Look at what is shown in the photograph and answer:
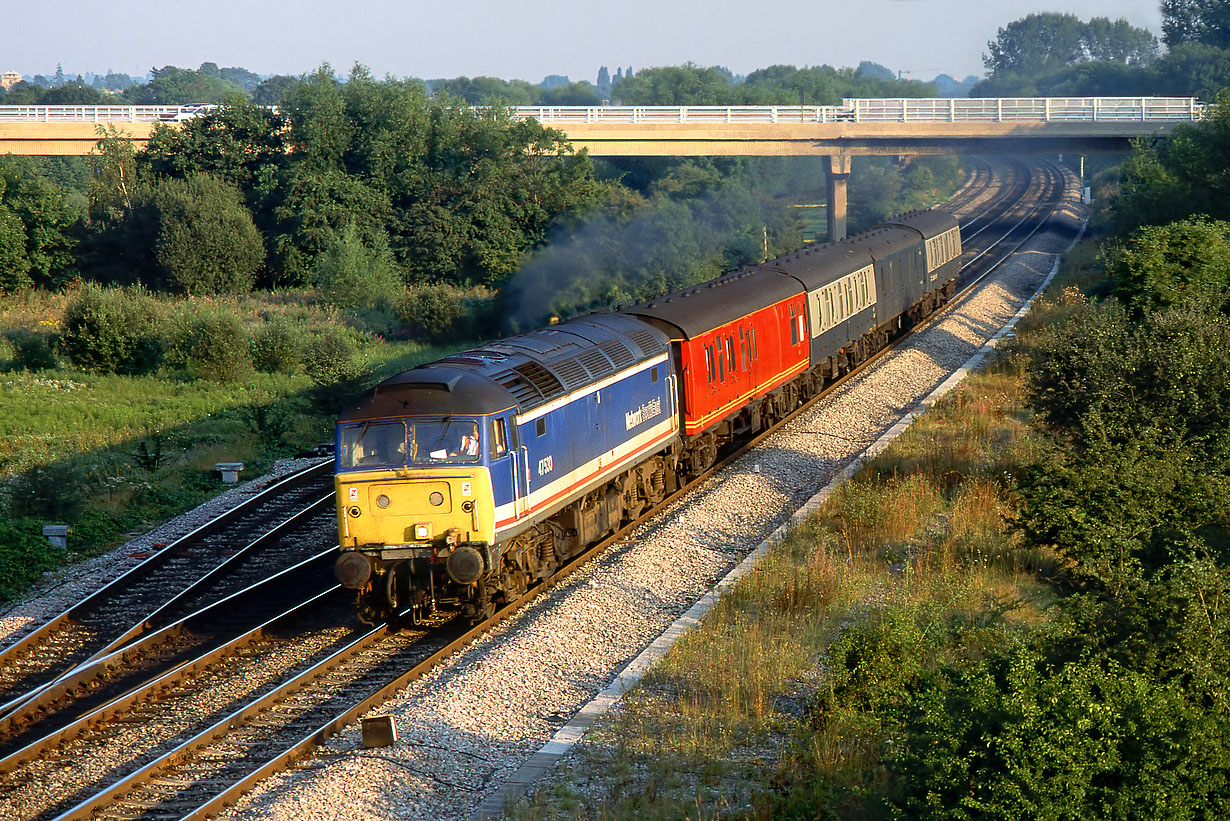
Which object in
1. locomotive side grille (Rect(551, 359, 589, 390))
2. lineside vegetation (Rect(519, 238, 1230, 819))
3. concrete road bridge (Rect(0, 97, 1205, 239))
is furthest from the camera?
concrete road bridge (Rect(0, 97, 1205, 239))

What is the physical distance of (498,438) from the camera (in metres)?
14.0

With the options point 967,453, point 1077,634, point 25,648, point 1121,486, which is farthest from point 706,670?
point 967,453

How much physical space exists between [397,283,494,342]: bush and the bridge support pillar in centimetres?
2101

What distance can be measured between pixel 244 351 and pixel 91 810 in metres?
25.4

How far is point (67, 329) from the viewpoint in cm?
3662

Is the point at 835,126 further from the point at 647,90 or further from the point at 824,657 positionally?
the point at 647,90

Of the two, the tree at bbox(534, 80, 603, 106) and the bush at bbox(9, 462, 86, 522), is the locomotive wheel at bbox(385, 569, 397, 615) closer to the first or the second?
the bush at bbox(9, 462, 86, 522)

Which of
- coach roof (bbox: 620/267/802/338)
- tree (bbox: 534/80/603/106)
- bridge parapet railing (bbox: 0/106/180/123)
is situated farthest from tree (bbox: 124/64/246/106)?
coach roof (bbox: 620/267/802/338)

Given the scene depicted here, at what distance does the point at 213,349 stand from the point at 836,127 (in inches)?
1338

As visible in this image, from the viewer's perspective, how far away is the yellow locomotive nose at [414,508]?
13.8 m

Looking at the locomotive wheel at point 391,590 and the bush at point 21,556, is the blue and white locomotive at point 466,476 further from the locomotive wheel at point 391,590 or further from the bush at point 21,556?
the bush at point 21,556

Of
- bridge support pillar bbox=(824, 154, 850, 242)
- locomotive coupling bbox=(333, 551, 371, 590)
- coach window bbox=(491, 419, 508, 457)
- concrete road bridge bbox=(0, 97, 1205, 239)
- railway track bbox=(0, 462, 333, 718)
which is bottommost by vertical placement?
railway track bbox=(0, 462, 333, 718)

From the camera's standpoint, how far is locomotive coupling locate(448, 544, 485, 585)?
44.6ft

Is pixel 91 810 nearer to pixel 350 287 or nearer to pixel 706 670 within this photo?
pixel 706 670
